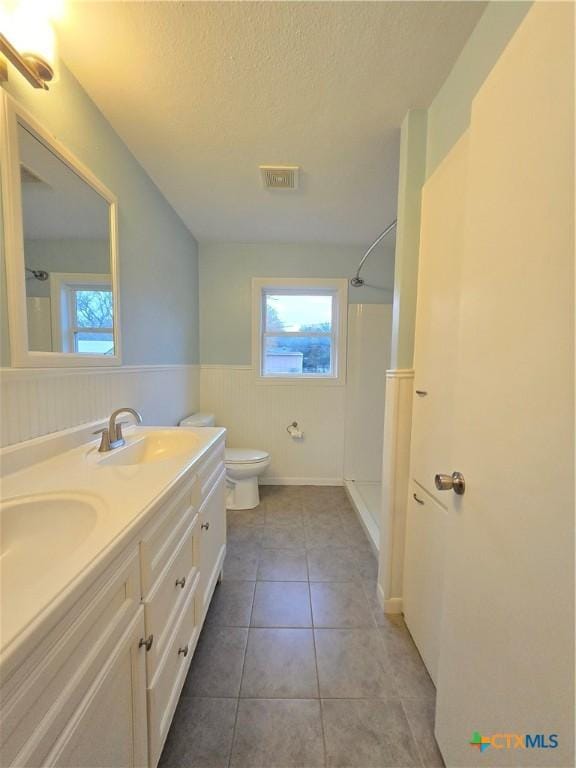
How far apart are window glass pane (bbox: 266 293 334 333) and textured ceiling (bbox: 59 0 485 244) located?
44.5 inches

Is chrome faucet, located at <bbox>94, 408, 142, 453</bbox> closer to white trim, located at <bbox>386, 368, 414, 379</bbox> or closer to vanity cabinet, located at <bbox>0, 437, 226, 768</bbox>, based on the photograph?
vanity cabinet, located at <bbox>0, 437, 226, 768</bbox>

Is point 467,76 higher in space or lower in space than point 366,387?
higher

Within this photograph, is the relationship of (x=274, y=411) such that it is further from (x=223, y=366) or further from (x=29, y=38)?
(x=29, y=38)

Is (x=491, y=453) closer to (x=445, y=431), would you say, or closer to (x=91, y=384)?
(x=445, y=431)

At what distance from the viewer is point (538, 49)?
1.78ft

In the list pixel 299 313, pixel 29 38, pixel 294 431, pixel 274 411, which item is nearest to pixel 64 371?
pixel 29 38

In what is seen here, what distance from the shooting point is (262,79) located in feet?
3.82

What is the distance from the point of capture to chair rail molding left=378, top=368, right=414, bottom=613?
1.38 metres

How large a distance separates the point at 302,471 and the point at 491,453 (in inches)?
94.7

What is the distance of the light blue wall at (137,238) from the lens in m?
1.10

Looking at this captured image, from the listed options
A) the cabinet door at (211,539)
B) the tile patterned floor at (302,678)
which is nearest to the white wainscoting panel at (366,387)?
the tile patterned floor at (302,678)

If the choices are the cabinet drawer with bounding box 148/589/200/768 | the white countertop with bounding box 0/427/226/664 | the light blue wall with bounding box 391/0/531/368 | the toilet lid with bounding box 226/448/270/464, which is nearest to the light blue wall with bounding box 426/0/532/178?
the light blue wall with bounding box 391/0/531/368

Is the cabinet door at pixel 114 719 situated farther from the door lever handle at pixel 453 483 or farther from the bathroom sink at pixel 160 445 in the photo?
the door lever handle at pixel 453 483

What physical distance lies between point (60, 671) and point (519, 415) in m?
0.91
